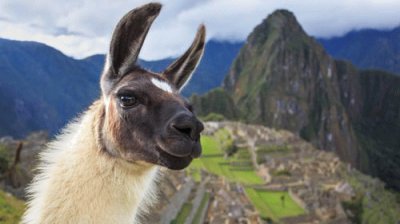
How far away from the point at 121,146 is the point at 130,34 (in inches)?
21.2

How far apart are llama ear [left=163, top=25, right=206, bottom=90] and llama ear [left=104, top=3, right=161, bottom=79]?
0.36 meters

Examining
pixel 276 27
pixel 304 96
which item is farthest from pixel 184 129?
pixel 276 27

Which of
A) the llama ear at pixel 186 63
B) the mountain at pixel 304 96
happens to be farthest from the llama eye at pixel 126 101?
the mountain at pixel 304 96

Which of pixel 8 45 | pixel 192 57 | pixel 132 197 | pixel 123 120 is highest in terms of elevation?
pixel 192 57

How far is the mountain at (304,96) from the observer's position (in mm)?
113875

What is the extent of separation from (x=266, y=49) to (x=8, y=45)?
4360 inches

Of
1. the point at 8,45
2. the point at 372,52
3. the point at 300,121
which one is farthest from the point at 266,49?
the point at 8,45

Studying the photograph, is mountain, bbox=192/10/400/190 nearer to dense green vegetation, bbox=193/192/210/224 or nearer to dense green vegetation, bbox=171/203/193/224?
dense green vegetation, bbox=193/192/210/224

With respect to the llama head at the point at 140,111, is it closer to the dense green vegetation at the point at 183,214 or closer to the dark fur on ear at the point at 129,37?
the dark fur on ear at the point at 129,37

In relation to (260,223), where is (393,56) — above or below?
below

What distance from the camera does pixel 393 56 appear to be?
19412 cm

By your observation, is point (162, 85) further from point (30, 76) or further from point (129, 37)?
point (30, 76)

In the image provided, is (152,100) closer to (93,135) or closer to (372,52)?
(93,135)

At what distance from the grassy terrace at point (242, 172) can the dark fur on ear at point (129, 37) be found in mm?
21005
